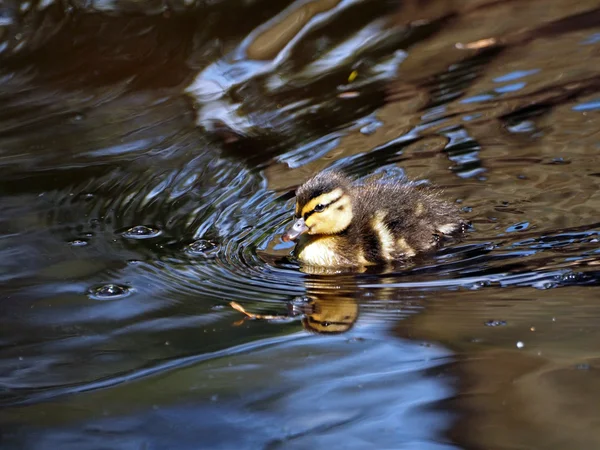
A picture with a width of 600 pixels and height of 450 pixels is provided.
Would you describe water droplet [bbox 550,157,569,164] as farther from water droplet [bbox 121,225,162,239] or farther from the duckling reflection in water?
water droplet [bbox 121,225,162,239]

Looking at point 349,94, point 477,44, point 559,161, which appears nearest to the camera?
point 559,161

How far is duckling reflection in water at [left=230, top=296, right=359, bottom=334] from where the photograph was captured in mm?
2457

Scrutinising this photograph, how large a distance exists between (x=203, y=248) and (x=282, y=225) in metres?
0.39

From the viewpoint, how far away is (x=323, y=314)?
2568 millimetres

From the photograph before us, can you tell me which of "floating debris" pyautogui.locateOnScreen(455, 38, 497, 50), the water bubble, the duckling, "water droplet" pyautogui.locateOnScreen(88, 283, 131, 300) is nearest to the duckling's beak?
the duckling

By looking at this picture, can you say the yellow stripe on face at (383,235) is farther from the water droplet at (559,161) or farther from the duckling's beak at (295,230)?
the water droplet at (559,161)

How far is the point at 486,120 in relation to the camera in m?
4.09

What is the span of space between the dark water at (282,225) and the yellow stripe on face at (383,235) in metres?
0.15

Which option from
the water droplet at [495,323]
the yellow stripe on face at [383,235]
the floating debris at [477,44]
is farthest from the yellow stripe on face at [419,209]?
the floating debris at [477,44]

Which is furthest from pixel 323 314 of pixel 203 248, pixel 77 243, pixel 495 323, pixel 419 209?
pixel 77 243

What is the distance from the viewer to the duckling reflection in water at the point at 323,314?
2.46 meters

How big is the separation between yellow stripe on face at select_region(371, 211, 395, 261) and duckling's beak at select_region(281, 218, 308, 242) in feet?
0.81

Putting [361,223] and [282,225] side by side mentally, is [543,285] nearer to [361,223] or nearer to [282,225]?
[361,223]

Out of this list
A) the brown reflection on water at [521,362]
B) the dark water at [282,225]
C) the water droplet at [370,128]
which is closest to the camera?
the brown reflection on water at [521,362]
